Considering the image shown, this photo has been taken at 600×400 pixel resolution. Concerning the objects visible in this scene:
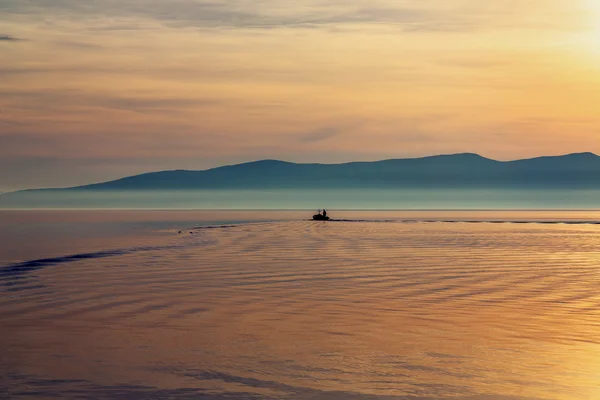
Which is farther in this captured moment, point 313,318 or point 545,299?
point 545,299

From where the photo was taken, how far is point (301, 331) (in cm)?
2191

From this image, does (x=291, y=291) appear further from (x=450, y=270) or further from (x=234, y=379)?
(x=234, y=379)

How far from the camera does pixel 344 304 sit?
88.7 ft

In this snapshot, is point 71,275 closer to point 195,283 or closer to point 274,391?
point 195,283

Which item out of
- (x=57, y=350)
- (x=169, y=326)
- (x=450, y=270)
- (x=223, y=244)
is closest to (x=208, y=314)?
(x=169, y=326)

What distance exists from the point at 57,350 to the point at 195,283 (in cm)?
1435

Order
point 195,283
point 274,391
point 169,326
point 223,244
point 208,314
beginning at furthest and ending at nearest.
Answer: point 223,244, point 195,283, point 208,314, point 169,326, point 274,391

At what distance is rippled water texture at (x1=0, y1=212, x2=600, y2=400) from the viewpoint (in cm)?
1628

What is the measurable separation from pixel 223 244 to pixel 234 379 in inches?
1823

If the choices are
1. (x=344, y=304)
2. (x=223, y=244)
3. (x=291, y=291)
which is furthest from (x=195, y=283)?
(x=223, y=244)

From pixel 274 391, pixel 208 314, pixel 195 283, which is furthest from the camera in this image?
pixel 195 283

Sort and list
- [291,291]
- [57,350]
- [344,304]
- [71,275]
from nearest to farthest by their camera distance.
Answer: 1. [57,350]
2. [344,304]
3. [291,291]
4. [71,275]

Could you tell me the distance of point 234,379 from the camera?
1666 cm

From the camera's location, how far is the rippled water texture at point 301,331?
641 inches
